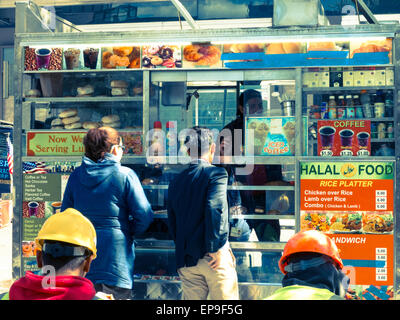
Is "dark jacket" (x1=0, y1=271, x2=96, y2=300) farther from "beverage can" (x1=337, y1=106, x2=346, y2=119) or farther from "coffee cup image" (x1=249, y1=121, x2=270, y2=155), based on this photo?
"beverage can" (x1=337, y1=106, x2=346, y2=119)

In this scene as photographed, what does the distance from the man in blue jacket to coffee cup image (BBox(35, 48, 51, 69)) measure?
2.44 metres

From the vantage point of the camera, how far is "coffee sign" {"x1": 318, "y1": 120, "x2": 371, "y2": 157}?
203 inches

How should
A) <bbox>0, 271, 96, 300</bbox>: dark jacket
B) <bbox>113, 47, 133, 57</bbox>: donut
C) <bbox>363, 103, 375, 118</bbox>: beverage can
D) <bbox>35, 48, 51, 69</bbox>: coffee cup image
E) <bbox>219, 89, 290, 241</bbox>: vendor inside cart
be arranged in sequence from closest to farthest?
<bbox>0, 271, 96, 300</bbox>: dark jacket < <bbox>363, 103, 375, 118</bbox>: beverage can < <bbox>219, 89, 290, 241</bbox>: vendor inside cart < <bbox>113, 47, 133, 57</bbox>: donut < <bbox>35, 48, 51, 69</bbox>: coffee cup image

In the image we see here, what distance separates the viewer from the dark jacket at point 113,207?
12.5ft

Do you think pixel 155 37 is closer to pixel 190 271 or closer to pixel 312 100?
pixel 312 100

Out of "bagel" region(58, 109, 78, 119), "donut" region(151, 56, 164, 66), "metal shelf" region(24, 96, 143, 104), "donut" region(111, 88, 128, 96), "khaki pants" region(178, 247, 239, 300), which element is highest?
"donut" region(151, 56, 164, 66)

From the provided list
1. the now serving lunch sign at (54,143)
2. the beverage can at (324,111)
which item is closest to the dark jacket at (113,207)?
the now serving lunch sign at (54,143)

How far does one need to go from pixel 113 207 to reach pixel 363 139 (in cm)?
280

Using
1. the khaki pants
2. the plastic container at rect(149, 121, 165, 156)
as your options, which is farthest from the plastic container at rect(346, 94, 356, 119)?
the khaki pants

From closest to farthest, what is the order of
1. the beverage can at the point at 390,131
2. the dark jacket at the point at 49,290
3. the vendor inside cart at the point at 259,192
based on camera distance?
the dark jacket at the point at 49,290 → the beverage can at the point at 390,131 → the vendor inside cart at the point at 259,192

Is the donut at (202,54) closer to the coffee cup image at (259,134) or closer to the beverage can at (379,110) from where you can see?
the coffee cup image at (259,134)

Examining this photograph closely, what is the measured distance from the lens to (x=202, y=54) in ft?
17.4

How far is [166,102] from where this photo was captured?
5.69 meters
